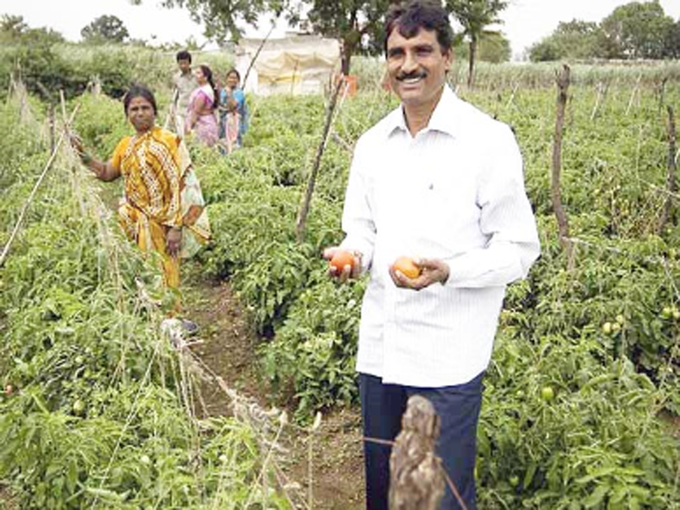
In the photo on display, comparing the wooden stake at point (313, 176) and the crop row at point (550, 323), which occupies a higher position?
the wooden stake at point (313, 176)

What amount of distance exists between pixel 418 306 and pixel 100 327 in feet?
5.49

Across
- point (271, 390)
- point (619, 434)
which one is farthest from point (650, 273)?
point (271, 390)

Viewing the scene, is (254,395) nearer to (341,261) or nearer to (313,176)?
(313,176)

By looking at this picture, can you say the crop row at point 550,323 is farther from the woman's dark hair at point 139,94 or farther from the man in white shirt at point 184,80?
the man in white shirt at point 184,80

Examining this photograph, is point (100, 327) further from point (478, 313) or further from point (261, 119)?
point (261, 119)

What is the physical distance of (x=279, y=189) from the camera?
5391 millimetres

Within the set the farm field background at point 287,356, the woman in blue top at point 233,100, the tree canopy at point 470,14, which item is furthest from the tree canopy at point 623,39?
the farm field background at point 287,356

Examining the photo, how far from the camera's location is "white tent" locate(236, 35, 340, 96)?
2158 cm

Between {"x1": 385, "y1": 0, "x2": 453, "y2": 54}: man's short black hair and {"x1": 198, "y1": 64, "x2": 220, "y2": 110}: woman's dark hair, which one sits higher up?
{"x1": 385, "y1": 0, "x2": 453, "y2": 54}: man's short black hair

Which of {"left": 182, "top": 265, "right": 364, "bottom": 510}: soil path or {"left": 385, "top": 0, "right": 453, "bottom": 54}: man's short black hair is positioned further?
{"left": 182, "top": 265, "right": 364, "bottom": 510}: soil path

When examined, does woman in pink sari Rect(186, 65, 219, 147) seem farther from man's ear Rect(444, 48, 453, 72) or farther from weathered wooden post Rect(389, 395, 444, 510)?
weathered wooden post Rect(389, 395, 444, 510)

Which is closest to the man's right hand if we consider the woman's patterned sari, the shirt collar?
the shirt collar

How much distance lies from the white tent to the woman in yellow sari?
17.7m

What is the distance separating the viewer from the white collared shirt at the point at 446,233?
1730 mm
